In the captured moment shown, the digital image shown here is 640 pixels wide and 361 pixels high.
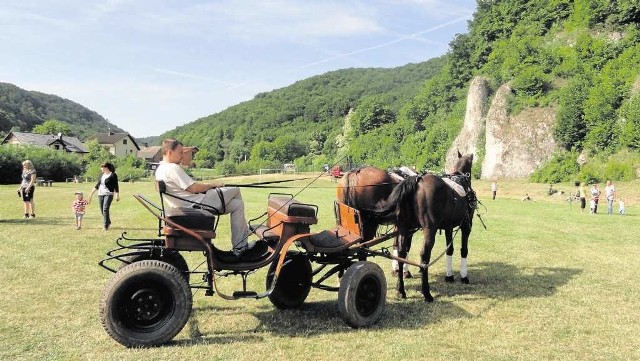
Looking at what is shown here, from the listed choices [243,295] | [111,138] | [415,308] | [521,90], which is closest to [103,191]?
[243,295]

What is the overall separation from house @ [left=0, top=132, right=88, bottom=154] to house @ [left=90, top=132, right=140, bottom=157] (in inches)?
1553

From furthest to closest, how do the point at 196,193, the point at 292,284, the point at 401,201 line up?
the point at 401,201 < the point at 292,284 < the point at 196,193

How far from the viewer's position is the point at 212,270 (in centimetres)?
602

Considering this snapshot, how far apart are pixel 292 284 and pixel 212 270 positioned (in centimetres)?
178

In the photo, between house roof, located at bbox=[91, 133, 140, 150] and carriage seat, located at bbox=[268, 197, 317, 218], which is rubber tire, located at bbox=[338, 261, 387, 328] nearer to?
carriage seat, located at bbox=[268, 197, 317, 218]

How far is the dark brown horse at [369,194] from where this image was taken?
834cm

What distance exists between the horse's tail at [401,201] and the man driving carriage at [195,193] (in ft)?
8.92

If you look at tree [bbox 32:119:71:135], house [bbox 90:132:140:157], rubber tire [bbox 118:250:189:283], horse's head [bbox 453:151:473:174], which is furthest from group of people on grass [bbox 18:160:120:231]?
tree [bbox 32:119:71:135]

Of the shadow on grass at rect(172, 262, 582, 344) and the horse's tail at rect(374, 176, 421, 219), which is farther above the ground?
the horse's tail at rect(374, 176, 421, 219)

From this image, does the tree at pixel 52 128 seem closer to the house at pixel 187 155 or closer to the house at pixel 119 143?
the house at pixel 119 143

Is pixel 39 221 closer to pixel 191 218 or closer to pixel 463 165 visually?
pixel 191 218

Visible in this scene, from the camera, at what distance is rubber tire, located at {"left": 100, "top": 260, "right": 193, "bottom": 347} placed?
5.37m

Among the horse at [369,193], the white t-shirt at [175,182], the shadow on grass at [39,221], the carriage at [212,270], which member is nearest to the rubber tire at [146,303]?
the carriage at [212,270]

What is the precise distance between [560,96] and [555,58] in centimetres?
815
